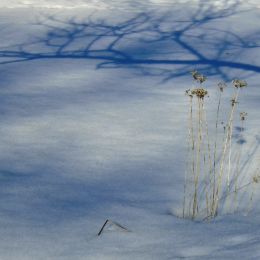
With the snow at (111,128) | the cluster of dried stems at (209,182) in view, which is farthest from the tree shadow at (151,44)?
the cluster of dried stems at (209,182)

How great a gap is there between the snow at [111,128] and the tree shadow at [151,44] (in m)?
0.02

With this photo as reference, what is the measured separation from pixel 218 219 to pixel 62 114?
7.58 ft

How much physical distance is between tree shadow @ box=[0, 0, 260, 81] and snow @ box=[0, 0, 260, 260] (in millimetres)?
18

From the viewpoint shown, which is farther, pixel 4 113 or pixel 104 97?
pixel 104 97

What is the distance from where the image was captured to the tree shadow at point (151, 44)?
22.6 ft

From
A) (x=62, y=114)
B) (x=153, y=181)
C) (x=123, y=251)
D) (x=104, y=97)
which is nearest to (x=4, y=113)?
(x=62, y=114)

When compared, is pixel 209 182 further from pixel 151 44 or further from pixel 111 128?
pixel 151 44

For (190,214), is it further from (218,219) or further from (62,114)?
(62,114)

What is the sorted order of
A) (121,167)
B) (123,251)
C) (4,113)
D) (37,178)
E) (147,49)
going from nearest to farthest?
1. (123,251)
2. (37,178)
3. (121,167)
4. (4,113)
5. (147,49)

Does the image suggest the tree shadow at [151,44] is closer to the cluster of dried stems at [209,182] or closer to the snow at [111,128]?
the snow at [111,128]

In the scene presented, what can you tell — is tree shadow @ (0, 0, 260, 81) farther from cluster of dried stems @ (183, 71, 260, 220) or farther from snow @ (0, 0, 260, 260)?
cluster of dried stems @ (183, 71, 260, 220)

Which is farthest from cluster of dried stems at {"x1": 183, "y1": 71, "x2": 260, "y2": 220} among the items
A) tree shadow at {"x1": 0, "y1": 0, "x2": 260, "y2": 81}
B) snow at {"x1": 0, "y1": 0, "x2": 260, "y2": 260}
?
tree shadow at {"x1": 0, "y1": 0, "x2": 260, "y2": 81}

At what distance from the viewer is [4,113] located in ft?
16.1

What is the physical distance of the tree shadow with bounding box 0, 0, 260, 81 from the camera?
22.6 ft
